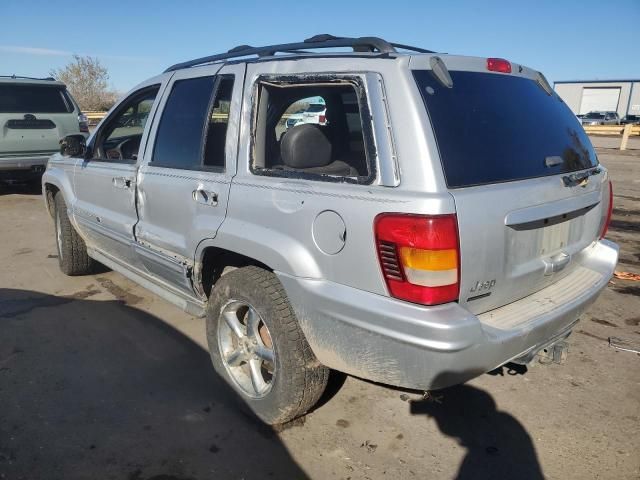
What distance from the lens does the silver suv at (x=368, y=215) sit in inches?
79.2

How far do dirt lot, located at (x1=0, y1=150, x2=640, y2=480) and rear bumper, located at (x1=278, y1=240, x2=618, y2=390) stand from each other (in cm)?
58

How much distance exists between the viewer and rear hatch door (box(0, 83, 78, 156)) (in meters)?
8.33

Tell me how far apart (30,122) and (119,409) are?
292 inches

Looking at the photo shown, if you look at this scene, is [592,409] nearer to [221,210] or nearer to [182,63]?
[221,210]

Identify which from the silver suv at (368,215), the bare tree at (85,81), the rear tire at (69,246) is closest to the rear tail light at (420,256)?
the silver suv at (368,215)

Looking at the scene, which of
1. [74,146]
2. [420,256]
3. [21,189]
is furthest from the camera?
[21,189]

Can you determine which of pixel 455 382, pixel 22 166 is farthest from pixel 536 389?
pixel 22 166

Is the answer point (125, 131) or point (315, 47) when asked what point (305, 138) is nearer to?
point (315, 47)

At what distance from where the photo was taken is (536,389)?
3.10 m

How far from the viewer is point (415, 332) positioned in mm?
1971

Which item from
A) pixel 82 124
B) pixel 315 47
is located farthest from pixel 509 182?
pixel 82 124

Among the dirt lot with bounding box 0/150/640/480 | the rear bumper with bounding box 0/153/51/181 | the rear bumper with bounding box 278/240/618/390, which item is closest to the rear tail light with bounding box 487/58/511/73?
the rear bumper with bounding box 278/240/618/390

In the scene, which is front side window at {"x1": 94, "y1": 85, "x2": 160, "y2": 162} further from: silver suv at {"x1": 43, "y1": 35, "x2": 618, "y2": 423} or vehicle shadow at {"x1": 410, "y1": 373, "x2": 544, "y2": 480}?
vehicle shadow at {"x1": 410, "y1": 373, "x2": 544, "y2": 480}

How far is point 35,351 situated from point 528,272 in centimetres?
322
